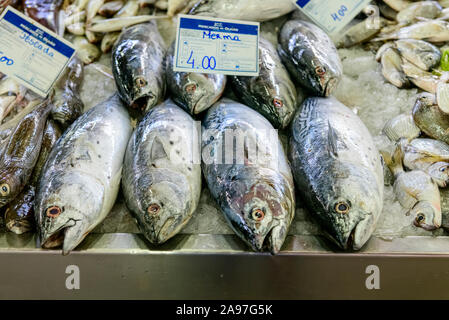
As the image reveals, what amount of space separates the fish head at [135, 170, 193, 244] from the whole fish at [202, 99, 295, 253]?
0.52 ft

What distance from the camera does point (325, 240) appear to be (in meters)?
1.56

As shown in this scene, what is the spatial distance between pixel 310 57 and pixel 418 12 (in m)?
0.93

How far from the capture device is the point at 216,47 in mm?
1881

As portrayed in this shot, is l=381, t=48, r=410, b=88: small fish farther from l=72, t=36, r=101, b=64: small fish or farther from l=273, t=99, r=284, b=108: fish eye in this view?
l=72, t=36, r=101, b=64: small fish

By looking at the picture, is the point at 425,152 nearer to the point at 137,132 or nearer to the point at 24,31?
the point at 137,132

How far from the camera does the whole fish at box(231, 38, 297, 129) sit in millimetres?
1923

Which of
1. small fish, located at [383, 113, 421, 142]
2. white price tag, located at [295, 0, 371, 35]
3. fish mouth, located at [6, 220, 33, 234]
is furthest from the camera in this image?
white price tag, located at [295, 0, 371, 35]

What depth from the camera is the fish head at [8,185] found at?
1659 mm

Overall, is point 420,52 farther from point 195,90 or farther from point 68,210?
point 68,210

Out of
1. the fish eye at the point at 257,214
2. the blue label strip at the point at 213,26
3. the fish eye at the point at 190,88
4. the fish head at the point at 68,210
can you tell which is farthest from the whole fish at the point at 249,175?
the fish head at the point at 68,210

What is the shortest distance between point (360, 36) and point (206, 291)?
5.82 ft

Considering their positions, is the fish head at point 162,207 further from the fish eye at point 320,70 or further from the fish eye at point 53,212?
the fish eye at point 320,70

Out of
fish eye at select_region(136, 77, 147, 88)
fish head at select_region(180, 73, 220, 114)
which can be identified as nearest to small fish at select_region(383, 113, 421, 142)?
fish head at select_region(180, 73, 220, 114)

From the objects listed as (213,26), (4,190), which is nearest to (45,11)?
(213,26)
